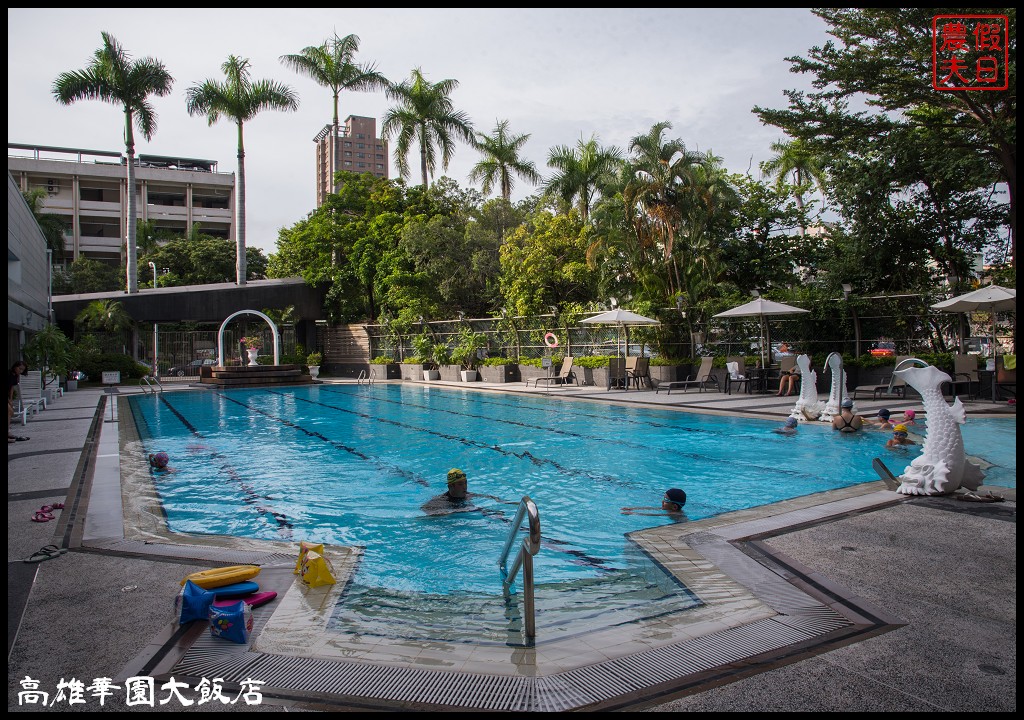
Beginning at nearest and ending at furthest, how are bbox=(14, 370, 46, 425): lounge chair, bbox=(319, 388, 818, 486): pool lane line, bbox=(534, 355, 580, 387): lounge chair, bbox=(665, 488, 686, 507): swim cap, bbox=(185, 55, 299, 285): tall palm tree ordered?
1. bbox=(665, 488, 686, 507): swim cap
2. bbox=(319, 388, 818, 486): pool lane line
3. bbox=(14, 370, 46, 425): lounge chair
4. bbox=(534, 355, 580, 387): lounge chair
5. bbox=(185, 55, 299, 285): tall palm tree

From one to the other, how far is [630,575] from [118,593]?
3227mm

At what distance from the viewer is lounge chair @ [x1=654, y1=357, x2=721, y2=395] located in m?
17.0

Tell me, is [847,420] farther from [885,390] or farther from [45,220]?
[45,220]

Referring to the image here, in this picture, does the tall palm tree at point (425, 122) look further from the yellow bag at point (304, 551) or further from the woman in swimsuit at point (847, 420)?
the yellow bag at point (304, 551)

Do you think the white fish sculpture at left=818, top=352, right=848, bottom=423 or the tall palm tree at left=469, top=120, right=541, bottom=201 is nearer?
the white fish sculpture at left=818, top=352, right=848, bottom=423

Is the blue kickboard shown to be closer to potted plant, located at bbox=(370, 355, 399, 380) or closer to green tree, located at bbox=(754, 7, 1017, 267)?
green tree, located at bbox=(754, 7, 1017, 267)

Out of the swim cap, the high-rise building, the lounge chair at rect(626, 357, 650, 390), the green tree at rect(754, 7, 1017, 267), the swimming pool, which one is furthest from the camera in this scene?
the high-rise building

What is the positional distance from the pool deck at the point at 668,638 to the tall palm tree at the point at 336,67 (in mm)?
33149

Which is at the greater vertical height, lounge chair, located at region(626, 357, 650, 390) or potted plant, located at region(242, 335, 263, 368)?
potted plant, located at region(242, 335, 263, 368)

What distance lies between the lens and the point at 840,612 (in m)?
3.39

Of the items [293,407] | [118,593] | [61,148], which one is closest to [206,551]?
[118,593]

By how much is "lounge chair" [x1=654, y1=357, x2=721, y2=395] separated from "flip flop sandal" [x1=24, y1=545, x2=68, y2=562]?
1422 centimetres

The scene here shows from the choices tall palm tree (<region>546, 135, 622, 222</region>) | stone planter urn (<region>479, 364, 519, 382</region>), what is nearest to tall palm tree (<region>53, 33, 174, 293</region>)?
stone planter urn (<region>479, 364, 519, 382</region>)

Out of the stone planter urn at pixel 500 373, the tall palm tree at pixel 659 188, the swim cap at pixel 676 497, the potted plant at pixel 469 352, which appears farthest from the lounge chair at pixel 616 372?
the swim cap at pixel 676 497
